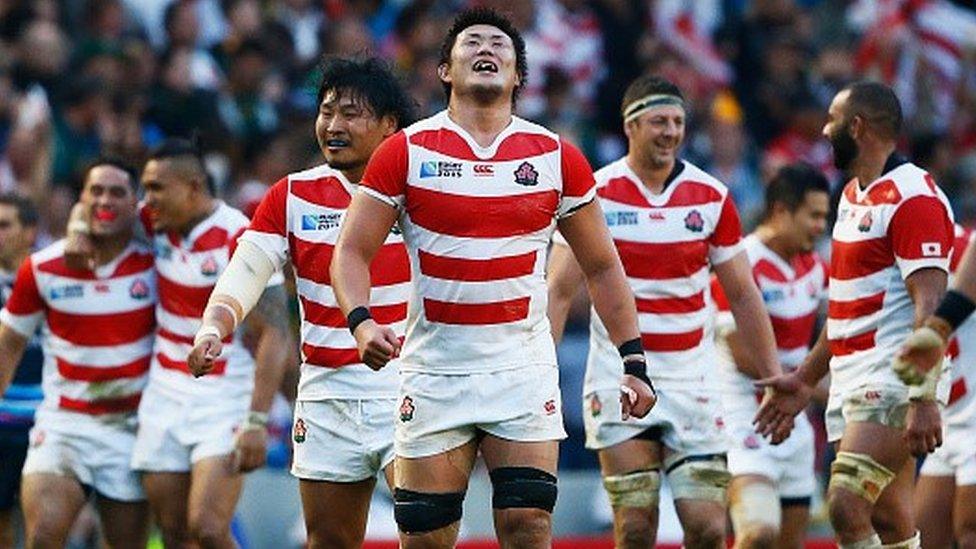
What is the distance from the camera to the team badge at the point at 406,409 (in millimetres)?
9788

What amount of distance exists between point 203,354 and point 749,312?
11.3ft

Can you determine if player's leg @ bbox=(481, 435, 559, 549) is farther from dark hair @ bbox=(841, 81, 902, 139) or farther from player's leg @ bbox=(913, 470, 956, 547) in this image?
player's leg @ bbox=(913, 470, 956, 547)

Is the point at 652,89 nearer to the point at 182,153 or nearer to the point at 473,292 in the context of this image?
the point at 182,153

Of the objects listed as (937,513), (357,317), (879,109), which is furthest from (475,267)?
(937,513)

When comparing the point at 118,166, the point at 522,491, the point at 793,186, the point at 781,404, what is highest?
the point at 118,166

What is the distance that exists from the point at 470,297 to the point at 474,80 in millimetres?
939

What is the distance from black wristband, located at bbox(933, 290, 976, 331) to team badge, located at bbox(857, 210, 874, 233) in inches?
72.5

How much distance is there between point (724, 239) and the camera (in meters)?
12.1

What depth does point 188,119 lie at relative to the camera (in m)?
17.5

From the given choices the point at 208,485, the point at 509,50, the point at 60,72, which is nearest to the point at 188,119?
the point at 60,72

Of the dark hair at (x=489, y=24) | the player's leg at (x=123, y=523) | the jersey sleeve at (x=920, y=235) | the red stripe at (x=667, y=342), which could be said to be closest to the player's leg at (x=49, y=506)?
the player's leg at (x=123, y=523)

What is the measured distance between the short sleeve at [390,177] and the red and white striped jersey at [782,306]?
167 inches

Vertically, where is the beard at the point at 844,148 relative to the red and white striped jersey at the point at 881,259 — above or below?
above

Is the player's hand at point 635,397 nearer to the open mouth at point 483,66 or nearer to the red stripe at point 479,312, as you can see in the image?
the red stripe at point 479,312
